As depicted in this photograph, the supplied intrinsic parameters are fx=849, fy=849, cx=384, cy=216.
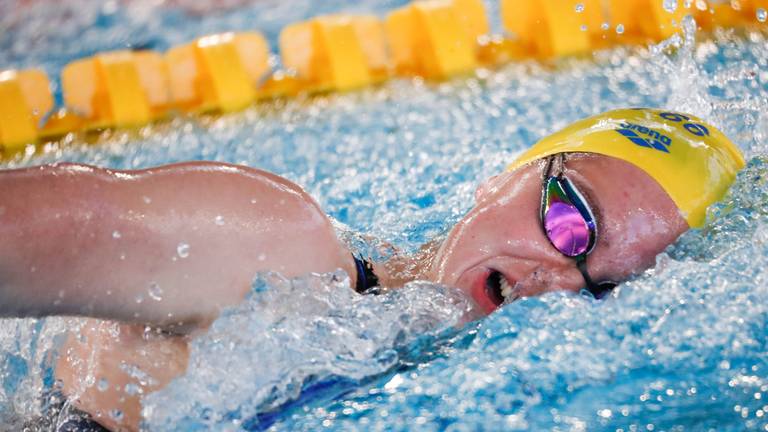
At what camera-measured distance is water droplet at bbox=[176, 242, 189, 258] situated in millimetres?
1523

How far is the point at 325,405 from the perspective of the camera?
1.74m

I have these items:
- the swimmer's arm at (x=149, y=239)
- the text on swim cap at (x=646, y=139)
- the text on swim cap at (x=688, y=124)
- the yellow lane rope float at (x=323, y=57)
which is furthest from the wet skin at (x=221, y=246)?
the yellow lane rope float at (x=323, y=57)

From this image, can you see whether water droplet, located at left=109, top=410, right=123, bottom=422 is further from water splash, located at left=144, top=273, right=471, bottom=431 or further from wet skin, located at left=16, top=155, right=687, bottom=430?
water splash, located at left=144, top=273, right=471, bottom=431

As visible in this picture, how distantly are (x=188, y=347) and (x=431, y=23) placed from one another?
2785mm

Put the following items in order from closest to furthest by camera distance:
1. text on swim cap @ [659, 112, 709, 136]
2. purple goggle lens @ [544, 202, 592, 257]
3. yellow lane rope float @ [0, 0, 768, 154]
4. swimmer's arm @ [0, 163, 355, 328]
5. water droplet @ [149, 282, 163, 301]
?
swimmer's arm @ [0, 163, 355, 328] → water droplet @ [149, 282, 163, 301] → purple goggle lens @ [544, 202, 592, 257] → text on swim cap @ [659, 112, 709, 136] → yellow lane rope float @ [0, 0, 768, 154]

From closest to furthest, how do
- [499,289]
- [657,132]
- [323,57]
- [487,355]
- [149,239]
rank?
[149,239] → [487,355] → [499,289] → [657,132] → [323,57]

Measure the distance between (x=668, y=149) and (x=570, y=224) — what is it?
1.23 ft

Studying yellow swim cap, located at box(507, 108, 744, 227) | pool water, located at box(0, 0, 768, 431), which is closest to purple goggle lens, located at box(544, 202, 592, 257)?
pool water, located at box(0, 0, 768, 431)

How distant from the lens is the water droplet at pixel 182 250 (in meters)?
1.52

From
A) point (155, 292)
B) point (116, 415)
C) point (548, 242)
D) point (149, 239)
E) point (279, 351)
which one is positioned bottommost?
point (116, 415)

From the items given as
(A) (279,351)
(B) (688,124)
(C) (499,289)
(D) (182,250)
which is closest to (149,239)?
(D) (182,250)

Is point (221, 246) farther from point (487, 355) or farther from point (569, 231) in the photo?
point (569, 231)

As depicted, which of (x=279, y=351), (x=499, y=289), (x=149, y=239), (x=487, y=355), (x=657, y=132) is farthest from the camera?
(x=657, y=132)

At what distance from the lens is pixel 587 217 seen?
6.22 feet
